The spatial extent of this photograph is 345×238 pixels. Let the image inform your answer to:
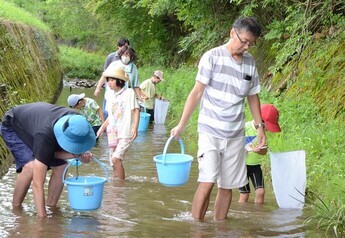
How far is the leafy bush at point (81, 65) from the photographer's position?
1491 inches

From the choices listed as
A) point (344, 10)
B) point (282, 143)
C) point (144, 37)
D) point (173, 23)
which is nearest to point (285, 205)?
point (282, 143)

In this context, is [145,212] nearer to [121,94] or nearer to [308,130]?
[121,94]

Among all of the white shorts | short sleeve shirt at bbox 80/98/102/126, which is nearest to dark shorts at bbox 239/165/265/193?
the white shorts

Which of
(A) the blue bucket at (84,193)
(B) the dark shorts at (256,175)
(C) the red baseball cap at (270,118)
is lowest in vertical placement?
(A) the blue bucket at (84,193)

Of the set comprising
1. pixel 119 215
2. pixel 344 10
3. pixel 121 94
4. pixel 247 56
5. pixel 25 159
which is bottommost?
pixel 119 215

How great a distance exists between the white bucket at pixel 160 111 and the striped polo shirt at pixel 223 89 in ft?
27.9

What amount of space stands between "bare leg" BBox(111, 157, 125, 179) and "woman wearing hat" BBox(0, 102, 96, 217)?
183cm

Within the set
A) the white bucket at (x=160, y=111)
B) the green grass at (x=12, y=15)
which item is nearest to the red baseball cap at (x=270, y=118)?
the white bucket at (x=160, y=111)

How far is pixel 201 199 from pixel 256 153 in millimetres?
1204

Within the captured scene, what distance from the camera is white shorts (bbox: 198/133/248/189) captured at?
243 inches

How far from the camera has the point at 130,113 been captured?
863 cm

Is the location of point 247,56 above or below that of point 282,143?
above

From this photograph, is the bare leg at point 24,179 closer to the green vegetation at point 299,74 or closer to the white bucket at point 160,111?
the green vegetation at point 299,74

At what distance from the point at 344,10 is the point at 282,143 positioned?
3.73 metres
